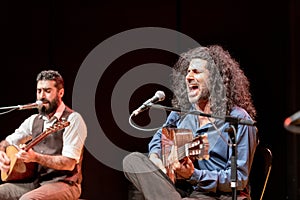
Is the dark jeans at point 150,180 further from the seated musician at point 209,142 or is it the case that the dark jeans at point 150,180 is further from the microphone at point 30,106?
the microphone at point 30,106

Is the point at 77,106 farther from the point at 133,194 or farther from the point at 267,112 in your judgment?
the point at 267,112

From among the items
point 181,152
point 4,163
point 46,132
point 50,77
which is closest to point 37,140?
point 46,132

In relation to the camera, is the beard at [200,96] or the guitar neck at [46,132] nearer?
the beard at [200,96]

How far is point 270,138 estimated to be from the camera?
14.3 feet

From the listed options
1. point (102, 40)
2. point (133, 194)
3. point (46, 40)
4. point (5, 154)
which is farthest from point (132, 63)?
point (5, 154)

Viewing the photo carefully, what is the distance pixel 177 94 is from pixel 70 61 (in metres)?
1.98

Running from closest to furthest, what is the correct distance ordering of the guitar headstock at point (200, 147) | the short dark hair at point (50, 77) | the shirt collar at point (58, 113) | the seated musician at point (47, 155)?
the guitar headstock at point (200, 147) < the seated musician at point (47, 155) < the shirt collar at point (58, 113) < the short dark hair at point (50, 77)

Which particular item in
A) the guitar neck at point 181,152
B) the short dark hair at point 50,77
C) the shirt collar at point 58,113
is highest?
the short dark hair at point 50,77

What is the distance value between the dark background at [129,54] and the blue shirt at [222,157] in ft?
3.62

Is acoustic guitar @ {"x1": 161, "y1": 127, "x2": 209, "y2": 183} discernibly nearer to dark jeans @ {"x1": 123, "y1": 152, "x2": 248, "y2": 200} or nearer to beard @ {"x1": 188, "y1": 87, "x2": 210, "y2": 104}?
dark jeans @ {"x1": 123, "y1": 152, "x2": 248, "y2": 200}

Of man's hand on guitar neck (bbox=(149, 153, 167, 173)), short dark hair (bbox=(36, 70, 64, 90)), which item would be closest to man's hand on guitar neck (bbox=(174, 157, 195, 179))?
man's hand on guitar neck (bbox=(149, 153, 167, 173))

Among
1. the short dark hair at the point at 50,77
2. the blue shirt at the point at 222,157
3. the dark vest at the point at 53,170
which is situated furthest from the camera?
the short dark hair at the point at 50,77

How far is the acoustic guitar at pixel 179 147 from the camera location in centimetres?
297

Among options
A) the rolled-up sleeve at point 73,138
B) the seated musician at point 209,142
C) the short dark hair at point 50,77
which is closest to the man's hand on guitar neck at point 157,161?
the seated musician at point 209,142
